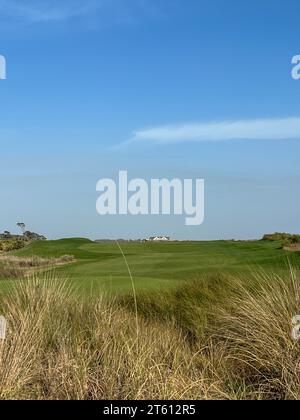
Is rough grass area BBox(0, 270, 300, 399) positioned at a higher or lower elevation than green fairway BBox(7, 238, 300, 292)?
lower

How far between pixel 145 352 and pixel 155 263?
17188mm

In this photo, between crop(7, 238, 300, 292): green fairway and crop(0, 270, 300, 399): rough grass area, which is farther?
crop(7, 238, 300, 292): green fairway

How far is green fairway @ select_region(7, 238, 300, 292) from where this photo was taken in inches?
578

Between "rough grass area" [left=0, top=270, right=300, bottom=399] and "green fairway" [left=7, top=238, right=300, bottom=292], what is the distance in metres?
1.62

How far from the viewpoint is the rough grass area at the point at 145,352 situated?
550cm

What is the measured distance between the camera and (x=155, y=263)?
23.4 meters

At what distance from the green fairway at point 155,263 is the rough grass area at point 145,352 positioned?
162 centimetres

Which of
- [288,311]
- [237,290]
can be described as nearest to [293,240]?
[237,290]

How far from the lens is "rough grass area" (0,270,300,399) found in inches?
217

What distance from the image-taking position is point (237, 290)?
9.27m
